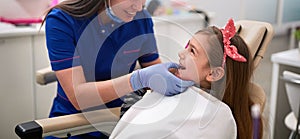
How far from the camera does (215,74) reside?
1.20 metres

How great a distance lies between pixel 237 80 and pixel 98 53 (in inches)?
19.6

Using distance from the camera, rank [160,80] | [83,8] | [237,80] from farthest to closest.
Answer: [83,8], [237,80], [160,80]

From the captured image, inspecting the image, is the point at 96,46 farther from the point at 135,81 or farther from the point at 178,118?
the point at 178,118

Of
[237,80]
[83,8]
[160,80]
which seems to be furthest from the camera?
[83,8]

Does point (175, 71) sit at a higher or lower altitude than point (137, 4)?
lower

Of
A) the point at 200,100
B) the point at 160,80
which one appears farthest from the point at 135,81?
the point at 200,100

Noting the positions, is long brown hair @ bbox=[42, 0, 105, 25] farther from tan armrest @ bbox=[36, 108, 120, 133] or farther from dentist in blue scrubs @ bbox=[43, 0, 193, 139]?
tan armrest @ bbox=[36, 108, 120, 133]

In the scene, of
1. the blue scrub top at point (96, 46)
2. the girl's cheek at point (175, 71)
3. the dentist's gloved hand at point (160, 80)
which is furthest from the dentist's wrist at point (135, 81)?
the blue scrub top at point (96, 46)

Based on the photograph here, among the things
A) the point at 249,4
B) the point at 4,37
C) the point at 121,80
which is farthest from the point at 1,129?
the point at 249,4

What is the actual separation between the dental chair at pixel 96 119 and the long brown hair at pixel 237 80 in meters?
0.07

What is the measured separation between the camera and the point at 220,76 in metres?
1.20

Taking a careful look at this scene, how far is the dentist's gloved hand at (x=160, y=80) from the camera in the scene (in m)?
1.13

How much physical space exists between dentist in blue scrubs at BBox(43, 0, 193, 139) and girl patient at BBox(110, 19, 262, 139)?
0.13ft

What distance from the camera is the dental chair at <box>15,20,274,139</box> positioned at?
46.9 inches
